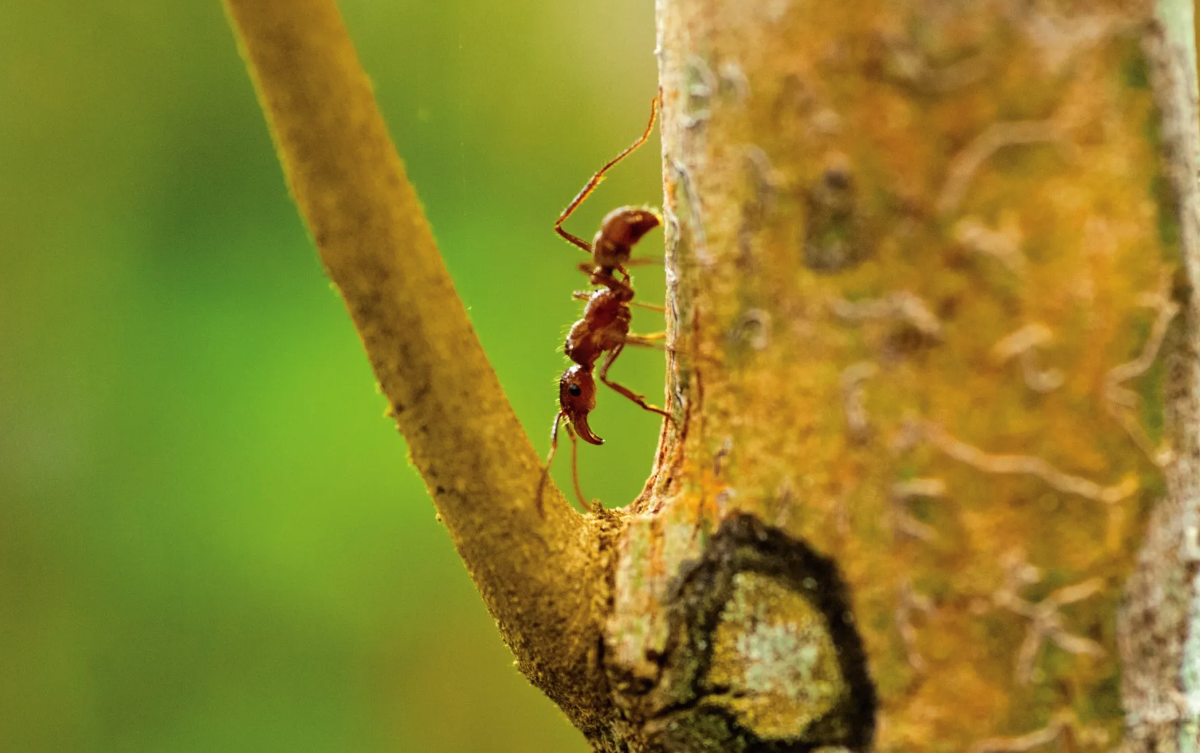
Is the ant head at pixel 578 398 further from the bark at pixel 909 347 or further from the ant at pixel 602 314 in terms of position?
the bark at pixel 909 347

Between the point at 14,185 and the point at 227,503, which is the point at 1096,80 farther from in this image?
the point at 14,185

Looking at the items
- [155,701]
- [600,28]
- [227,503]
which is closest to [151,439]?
[227,503]

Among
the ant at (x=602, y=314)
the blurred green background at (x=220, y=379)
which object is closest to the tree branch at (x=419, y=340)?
the ant at (x=602, y=314)

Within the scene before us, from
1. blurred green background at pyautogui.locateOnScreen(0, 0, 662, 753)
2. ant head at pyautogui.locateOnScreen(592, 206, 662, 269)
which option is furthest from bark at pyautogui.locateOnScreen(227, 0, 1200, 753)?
blurred green background at pyautogui.locateOnScreen(0, 0, 662, 753)

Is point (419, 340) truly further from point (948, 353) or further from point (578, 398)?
point (578, 398)

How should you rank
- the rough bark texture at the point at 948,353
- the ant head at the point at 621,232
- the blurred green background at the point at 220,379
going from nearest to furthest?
1. the rough bark texture at the point at 948,353
2. the ant head at the point at 621,232
3. the blurred green background at the point at 220,379

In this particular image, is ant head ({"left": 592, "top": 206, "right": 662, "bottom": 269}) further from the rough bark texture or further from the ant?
the rough bark texture
